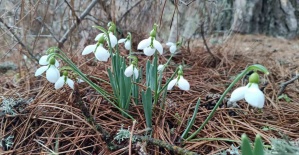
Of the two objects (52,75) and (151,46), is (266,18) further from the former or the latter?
(52,75)

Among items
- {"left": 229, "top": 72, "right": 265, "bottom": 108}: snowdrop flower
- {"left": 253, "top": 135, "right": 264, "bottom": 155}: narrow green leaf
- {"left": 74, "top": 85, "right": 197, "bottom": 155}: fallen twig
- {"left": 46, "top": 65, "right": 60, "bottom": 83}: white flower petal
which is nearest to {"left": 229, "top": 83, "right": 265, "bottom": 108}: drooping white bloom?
{"left": 229, "top": 72, "right": 265, "bottom": 108}: snowdrop flower

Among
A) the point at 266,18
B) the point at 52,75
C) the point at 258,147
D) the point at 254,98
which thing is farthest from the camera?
the point at 266,18

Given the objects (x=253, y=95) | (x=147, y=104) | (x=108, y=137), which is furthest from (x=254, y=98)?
(x=108, y=137)

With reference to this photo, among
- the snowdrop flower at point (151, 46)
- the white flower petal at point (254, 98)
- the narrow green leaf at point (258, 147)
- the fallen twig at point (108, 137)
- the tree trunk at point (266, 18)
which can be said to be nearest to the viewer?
the narrow green leaf at point (258, 147)

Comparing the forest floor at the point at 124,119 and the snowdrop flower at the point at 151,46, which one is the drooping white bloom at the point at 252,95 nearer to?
the forest floor at the point at 124,119

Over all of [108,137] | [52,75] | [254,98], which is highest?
[52,75]

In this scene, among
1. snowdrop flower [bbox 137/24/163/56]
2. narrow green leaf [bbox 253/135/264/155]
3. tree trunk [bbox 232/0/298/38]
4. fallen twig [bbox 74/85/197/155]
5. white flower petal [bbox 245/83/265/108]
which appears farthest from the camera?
tree trunk [bbox 232/0/298/38]

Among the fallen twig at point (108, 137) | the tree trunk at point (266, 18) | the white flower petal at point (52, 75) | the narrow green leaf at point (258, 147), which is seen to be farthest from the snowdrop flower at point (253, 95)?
the tree trunk at point (266, 18)

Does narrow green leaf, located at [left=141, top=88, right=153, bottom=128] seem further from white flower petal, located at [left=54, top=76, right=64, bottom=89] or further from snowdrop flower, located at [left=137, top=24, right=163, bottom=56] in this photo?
white flower petal, located at [left=54, top=76, right=64, bottom=89]

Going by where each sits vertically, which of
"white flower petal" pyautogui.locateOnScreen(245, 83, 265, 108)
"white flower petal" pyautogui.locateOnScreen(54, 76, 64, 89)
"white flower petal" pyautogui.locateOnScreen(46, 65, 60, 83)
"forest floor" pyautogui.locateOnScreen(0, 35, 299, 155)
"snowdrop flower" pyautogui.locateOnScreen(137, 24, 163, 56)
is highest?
"snowdrop flower" pyautogui.locateOnScreen(137, 24, 163, 56)

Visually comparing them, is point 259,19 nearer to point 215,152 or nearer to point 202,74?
point 202,74

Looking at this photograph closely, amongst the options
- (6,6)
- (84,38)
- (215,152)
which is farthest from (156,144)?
(84,38)
